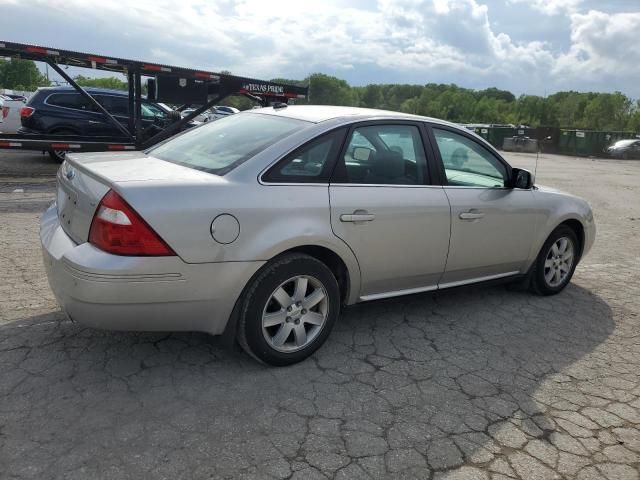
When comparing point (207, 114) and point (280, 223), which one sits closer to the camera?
point (280, 223)

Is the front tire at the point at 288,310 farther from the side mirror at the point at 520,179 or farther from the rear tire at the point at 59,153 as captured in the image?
the rear tire at the point at 59,153

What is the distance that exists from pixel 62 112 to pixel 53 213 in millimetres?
9005

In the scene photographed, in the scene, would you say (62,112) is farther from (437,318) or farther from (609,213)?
(609,213)

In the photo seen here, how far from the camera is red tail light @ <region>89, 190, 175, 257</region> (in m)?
2.82

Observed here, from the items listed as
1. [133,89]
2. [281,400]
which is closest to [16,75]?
[133,89]

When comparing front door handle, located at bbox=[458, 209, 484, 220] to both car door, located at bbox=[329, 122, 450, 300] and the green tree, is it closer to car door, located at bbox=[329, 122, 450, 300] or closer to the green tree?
car door, located at bbox=[329, 122, 450, 300]

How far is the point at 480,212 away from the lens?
13.7 feet

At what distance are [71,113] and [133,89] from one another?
1.86m

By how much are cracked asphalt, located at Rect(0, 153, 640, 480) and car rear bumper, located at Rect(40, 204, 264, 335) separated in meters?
0.41

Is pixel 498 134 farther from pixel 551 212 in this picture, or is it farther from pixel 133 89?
pixel 551 212

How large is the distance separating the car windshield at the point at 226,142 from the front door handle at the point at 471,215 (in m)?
1.35


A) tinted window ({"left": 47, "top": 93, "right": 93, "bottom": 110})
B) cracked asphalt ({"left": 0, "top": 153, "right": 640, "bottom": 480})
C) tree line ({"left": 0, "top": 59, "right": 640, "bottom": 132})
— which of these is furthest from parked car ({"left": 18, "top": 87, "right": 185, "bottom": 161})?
tree line ({"left": 0, "top": 59, "right": 640, "bottom": 132})

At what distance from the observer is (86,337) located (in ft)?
11.9

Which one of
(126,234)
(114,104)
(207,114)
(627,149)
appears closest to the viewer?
(126,234)
